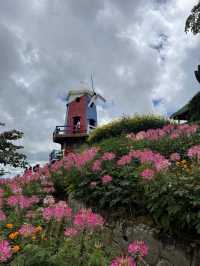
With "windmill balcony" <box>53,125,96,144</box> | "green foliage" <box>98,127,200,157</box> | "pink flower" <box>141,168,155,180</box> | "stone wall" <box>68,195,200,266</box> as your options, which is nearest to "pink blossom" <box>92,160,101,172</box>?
"stone wall" <box>68,195,200,266</box>

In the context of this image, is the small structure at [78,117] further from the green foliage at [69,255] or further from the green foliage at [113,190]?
the green foliage at [69,255]

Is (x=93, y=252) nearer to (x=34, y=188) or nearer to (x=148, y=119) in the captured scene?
(x=34, y=188)

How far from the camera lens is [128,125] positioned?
1379cm

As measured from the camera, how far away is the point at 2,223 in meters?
4.41

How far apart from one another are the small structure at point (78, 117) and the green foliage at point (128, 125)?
17286 millimetres

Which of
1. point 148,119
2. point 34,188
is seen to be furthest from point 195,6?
point 34,188

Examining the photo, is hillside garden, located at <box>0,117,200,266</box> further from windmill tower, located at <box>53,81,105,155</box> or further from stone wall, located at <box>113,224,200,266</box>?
windmill tower, located at <box>53,81,105,155</box>

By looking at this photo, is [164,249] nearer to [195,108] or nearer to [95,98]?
[195,108]

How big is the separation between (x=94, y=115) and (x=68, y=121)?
300 centimetres

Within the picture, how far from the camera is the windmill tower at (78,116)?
104 feet

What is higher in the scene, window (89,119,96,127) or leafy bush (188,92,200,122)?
window (89,119,96,127)

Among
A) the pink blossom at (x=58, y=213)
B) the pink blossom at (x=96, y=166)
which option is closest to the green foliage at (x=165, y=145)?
the pink blossom at (x=96, y=166)

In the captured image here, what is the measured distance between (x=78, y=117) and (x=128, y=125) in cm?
2360

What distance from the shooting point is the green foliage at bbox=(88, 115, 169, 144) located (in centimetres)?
1368
